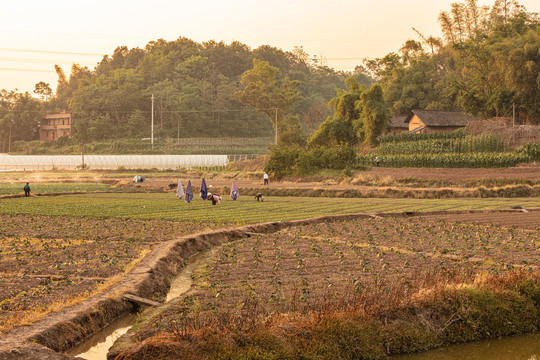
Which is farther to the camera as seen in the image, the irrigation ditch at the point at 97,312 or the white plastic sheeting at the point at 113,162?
the white plastic sheeting at the point at 113,162

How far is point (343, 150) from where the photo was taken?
180 ft

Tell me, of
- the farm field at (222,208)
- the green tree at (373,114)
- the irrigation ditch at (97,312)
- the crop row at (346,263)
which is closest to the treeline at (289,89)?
the green tree at (373,114)

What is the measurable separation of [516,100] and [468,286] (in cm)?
5387

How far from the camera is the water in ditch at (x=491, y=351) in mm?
10320

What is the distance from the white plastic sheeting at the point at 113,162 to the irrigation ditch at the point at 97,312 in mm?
57894

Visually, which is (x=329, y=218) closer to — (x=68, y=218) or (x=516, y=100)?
(x=68, y=218)

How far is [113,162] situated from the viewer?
75.7 m

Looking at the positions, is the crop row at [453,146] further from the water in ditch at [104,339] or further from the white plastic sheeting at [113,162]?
the water in ditch at [104,339]

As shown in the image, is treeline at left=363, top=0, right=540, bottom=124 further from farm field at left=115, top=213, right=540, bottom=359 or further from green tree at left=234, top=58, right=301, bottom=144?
farm field at left=115, top=213, right=540, bottom=359

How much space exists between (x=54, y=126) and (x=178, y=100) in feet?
83.5

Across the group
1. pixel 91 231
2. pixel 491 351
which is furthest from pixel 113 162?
pixel 491 351

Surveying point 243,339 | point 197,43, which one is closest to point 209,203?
point 243,339

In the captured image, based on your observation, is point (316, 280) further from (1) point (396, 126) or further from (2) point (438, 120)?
(1) point (396, 126)

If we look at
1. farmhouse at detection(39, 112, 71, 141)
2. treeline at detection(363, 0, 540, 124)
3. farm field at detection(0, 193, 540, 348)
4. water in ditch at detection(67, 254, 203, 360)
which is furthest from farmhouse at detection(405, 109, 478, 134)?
farmhouse at detection(39, 112, 71, 141)
